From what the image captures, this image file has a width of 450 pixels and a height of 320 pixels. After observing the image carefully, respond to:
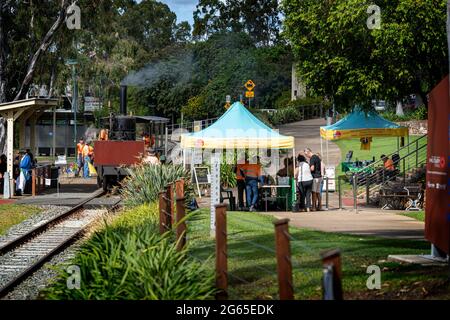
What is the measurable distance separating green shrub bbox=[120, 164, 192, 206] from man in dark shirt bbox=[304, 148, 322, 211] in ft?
11.2

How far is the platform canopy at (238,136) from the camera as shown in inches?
957

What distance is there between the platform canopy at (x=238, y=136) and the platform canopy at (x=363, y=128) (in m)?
5.37

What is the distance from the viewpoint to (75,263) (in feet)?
37.7

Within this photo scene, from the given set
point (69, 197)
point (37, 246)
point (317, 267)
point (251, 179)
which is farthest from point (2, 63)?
point (317, 267)

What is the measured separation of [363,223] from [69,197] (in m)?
13.7

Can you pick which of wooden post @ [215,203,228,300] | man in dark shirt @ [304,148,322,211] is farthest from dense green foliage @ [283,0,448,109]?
wooden post @ [215,203,228,300]

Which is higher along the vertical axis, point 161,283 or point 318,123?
point 318,123

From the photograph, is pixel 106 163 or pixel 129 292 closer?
pixel 129 292

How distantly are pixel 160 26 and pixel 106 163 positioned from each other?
6988cm

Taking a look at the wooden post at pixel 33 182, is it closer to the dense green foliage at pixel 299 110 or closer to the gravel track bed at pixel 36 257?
the gravel track bed at pixel 36 257

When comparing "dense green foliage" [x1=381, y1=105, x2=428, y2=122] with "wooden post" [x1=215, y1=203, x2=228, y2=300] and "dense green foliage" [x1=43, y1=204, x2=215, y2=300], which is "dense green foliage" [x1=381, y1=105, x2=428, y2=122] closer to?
"dense green foliage" [x1=43, y1=204, x2=215, y2=300]

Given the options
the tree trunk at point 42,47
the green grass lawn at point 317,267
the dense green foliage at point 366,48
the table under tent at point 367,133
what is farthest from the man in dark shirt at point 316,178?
the tree trunk at point 42,47
